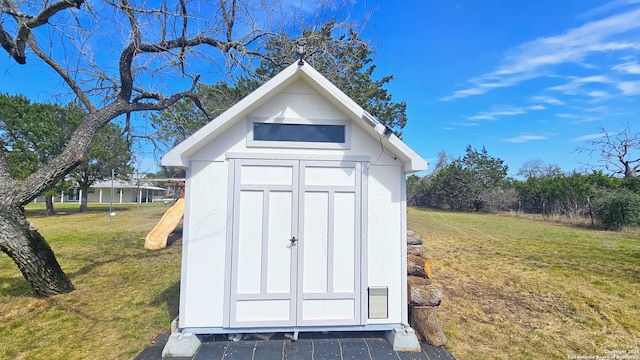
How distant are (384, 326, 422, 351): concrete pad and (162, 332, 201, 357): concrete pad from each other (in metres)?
2.43

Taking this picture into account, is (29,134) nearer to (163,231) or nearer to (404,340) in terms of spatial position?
(163,231)

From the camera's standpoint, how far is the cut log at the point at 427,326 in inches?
149

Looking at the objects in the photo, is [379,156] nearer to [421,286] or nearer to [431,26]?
[421,286]

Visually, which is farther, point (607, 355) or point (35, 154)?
point (35, 154)

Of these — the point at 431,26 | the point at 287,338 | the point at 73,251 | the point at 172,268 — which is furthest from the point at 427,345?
the point at 73,251

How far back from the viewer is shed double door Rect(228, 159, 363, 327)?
3.66m

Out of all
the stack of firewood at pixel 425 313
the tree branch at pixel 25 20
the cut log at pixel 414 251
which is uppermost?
the tree branch at pixel 25 20

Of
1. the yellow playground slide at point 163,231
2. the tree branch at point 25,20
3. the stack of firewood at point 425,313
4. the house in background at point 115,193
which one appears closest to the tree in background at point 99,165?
the yellow playground slide at point 163,231

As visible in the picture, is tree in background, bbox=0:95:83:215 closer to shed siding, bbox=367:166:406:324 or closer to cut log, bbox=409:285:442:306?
shed siding, bbox=367:166:406:324

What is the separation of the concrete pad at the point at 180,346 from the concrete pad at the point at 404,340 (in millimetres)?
2427

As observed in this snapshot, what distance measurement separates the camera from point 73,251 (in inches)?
353

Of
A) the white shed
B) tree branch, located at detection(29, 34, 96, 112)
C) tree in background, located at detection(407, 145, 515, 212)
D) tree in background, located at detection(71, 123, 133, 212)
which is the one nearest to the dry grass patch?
the white shed

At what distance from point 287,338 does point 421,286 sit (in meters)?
1.99

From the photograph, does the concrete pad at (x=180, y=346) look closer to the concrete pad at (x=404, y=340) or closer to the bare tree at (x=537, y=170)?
the concrete pad at (x=404, y=340)
